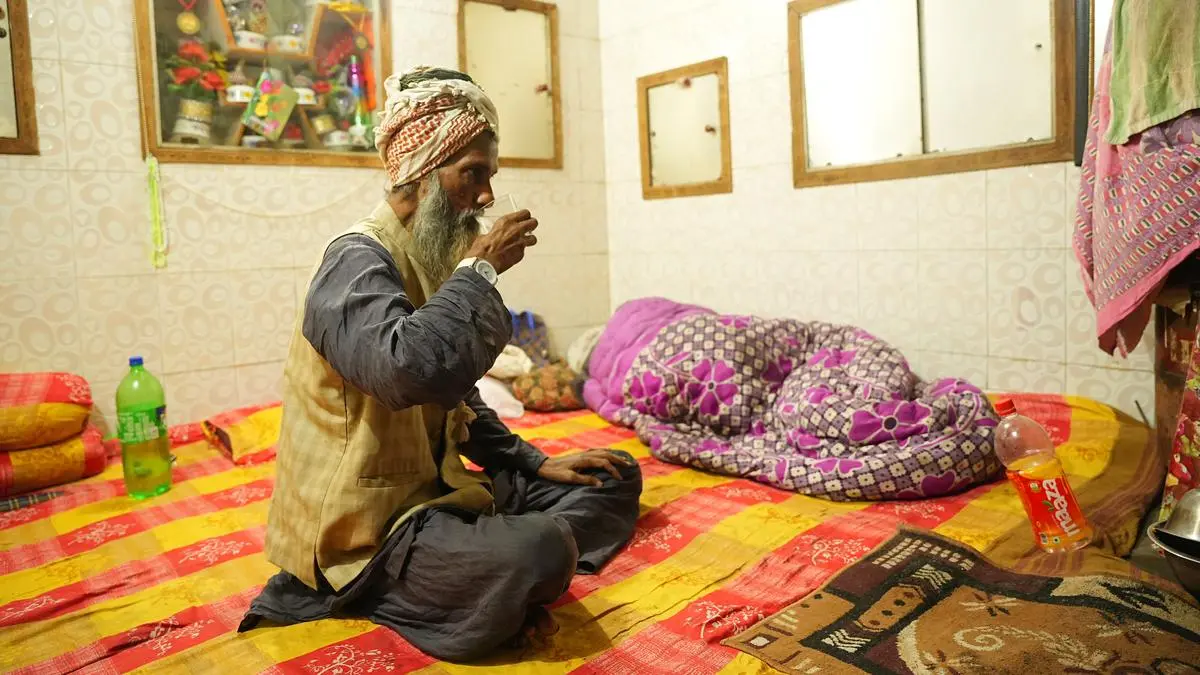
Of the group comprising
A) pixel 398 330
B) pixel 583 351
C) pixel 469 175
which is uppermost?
pixel 469 175

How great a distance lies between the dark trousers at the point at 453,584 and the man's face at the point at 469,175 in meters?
→ 0.59

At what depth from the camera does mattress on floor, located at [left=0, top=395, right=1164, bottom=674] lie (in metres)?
1.47

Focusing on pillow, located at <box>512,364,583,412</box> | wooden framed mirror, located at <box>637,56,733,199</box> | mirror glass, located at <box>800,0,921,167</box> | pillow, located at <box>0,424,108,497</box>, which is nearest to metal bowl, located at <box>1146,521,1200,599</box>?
mirror glass, located at <box>800,0,921,167</box>

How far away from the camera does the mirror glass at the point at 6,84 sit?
108 inches

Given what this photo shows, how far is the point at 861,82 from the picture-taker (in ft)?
9.89

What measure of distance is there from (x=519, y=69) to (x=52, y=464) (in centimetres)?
247

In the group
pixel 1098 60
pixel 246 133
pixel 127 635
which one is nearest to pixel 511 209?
pixel 127 635

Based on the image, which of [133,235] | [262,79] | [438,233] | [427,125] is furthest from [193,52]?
[438,233]

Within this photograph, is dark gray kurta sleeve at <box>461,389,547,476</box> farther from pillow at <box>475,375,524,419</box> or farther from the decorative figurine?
the decorative figurine

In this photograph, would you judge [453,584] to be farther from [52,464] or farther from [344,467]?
[52,464]

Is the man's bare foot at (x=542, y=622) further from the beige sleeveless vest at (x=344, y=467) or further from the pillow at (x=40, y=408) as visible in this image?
the pillow at (x=40, y=408)

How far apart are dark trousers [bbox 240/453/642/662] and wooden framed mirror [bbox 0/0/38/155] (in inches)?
80.8

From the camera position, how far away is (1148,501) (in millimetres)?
1989

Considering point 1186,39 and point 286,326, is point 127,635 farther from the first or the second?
point 1186,39
